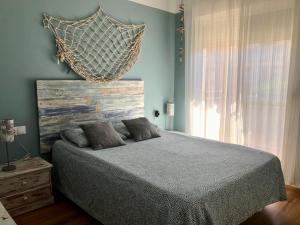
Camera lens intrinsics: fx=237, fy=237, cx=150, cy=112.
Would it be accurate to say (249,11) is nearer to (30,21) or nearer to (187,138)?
(187,138)

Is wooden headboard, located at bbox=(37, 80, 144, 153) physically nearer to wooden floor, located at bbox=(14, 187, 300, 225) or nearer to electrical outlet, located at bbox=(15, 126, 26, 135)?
electrical outlet, located at bbox=(15, 126, 26, 135)

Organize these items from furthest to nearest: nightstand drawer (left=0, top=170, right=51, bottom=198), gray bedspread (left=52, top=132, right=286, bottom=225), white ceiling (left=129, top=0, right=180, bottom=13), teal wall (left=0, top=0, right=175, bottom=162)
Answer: white ceiling (left=129, top=0, right=180, bottom=13) < teal wall (left=0, top=0, right=175, bottom=162) < nightstand drawer (left=0, top=170, right=51, bottom=198) < gray bedspread (left=52, top=132, right=286, bottom=225)

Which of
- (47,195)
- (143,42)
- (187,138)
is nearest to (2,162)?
(47,195)

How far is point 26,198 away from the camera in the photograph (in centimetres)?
246

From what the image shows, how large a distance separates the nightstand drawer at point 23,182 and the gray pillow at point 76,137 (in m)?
0.44

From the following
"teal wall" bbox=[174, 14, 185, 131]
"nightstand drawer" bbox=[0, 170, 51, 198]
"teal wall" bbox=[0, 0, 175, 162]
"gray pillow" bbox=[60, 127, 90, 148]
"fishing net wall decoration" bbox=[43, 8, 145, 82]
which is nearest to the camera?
"nightstand drawer" bbox=[0, 170, 51, 198]

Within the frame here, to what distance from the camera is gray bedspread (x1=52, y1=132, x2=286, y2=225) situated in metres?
1.65

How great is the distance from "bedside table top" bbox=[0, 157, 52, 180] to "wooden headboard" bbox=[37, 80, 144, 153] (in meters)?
0.23

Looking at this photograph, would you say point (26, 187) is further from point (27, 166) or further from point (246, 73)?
point (246, 73)

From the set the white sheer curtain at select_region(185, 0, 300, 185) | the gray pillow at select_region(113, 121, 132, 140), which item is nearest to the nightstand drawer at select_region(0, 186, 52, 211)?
the gray pillow at select_region(113, 121, 132, 140)

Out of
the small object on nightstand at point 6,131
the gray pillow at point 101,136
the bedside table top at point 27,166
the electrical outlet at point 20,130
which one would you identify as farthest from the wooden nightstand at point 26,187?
the gray pillow at point 101,136

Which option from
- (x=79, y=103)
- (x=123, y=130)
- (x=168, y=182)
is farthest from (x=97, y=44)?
(x=168, y=182)

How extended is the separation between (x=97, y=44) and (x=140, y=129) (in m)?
1.32

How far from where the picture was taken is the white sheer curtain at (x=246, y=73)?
2.99 metres
